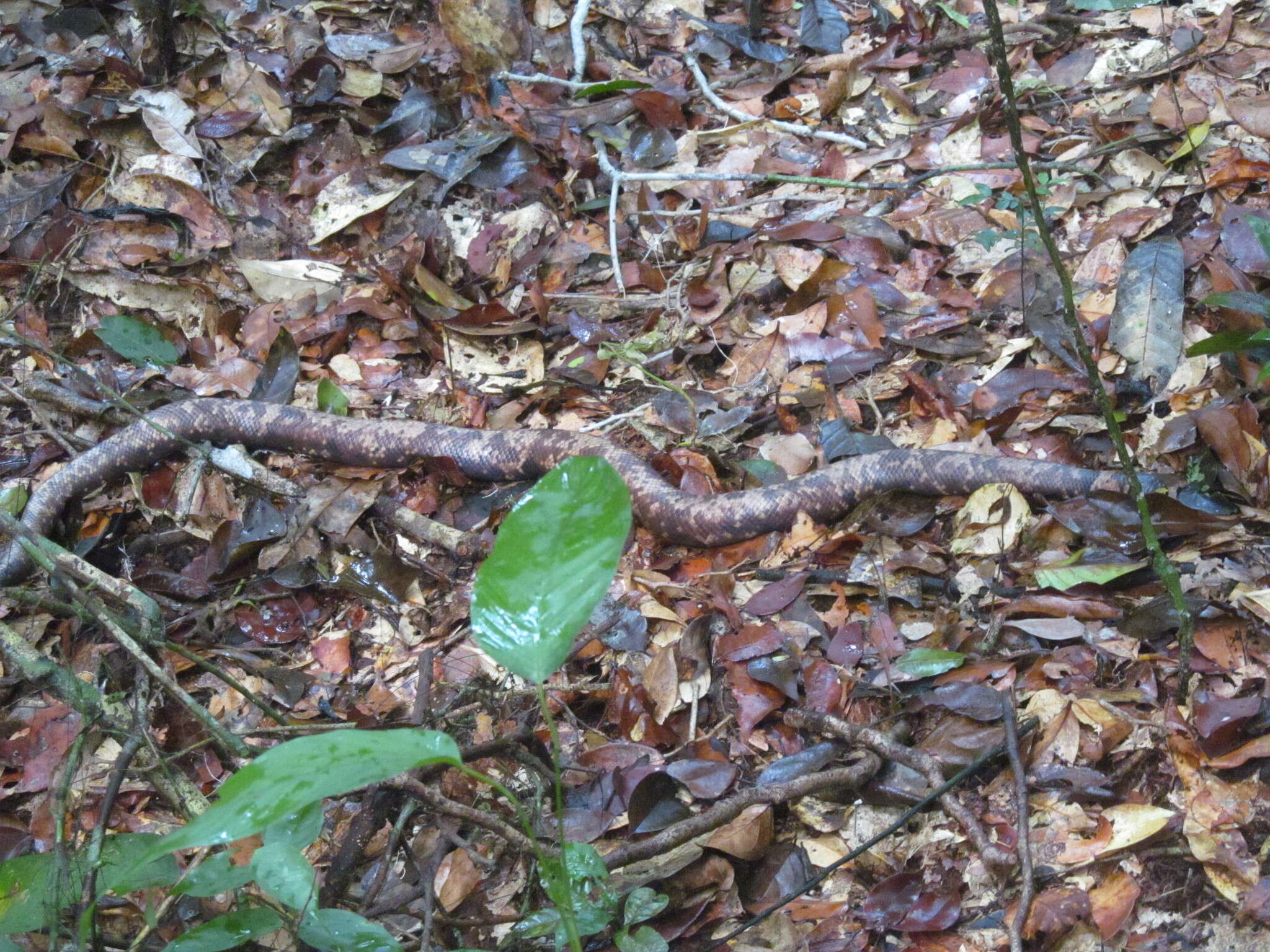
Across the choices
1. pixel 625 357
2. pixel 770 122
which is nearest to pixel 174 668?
pixel 625 357

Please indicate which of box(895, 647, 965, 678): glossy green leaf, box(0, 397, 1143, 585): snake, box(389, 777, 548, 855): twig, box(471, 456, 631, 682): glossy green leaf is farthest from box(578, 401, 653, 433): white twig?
box(471, 456, 631, 682): glossy green leaf

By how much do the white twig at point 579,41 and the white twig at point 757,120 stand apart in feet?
2.06

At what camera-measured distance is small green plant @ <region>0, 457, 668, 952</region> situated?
134 centimetres

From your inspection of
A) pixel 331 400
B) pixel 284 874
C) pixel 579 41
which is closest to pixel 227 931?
pixel 284 874

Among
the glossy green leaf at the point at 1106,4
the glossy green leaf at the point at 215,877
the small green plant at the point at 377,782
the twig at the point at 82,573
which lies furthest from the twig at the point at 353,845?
the glossy green leaf at the point at 1106,4

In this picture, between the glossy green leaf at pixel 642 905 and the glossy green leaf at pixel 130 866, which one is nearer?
the glossy green leaf at pixel 130 866

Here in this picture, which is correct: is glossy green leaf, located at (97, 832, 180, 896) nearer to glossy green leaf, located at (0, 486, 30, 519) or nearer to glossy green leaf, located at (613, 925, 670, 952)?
glossy green leaf, located at (613, 925, 670, 952)

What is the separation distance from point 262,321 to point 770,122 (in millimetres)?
2973

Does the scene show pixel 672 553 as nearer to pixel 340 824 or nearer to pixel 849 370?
pixel 849 370

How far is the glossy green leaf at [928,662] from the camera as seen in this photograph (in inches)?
119

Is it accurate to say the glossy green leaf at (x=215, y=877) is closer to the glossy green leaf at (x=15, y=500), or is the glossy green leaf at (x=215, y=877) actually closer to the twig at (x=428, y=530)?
the twig at (x=428, y=530)

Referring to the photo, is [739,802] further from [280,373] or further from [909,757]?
[280,373]

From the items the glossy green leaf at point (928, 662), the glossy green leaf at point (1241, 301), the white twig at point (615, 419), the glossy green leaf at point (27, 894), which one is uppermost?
the glossy green leaf at point (27, 894)

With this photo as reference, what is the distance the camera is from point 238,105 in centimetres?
605
